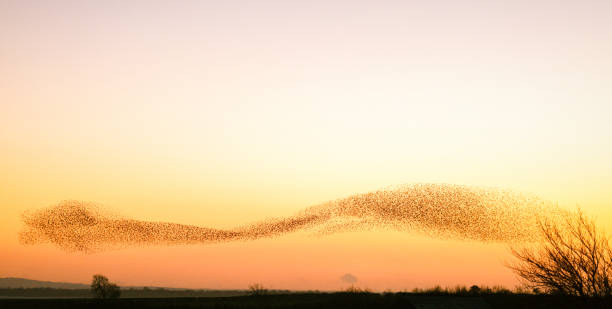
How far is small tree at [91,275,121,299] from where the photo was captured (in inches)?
2206

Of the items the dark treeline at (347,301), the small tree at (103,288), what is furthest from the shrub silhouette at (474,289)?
the small tree at (103,288)

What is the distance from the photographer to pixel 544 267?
44.2 meters

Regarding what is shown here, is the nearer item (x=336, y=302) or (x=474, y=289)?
(x=336, y=302)

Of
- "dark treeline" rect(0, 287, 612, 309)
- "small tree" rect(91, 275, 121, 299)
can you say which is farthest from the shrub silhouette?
"small tree" rect(91, 275, 121, 299)

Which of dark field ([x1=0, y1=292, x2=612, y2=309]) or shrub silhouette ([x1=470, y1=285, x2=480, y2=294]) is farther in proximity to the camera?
shrub silhouette ([x1=470, y1=285, x2=480, y2=294])

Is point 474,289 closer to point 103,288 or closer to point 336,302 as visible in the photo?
point 336,302

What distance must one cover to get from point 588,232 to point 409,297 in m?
15.6

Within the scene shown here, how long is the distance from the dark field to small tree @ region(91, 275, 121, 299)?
12.5 ft

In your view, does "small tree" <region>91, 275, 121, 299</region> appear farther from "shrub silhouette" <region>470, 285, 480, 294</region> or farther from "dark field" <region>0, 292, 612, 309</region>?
"shrub silhouette" <region>470, 285, 480, 294</region>

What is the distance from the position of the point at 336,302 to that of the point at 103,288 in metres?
22.2

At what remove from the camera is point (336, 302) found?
5184 cm

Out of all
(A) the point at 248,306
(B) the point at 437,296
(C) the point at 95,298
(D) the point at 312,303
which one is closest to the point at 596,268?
(B) the point at 437,296

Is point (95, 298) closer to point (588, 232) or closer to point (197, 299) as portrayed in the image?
point (197, 299)

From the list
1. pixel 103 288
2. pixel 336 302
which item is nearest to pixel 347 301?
pixel 336 302
